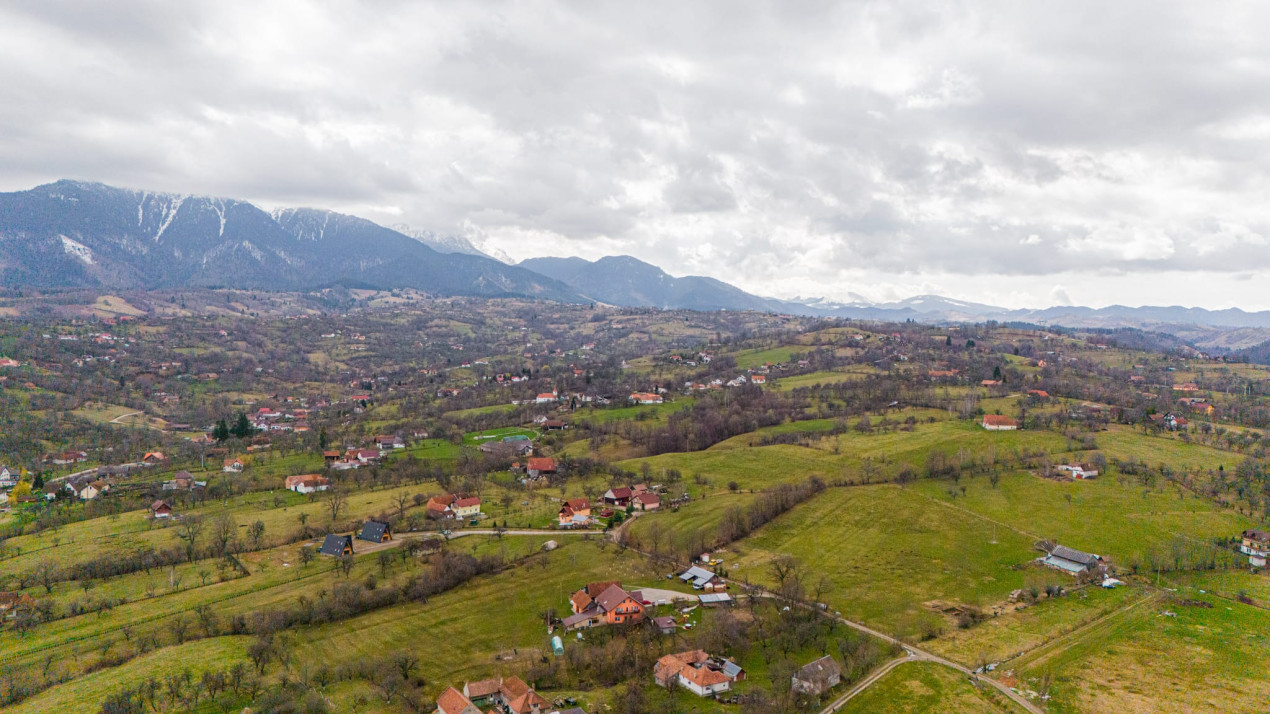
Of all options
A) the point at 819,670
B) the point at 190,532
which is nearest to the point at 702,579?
the point at 819,670

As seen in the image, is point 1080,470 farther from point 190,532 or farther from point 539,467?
point 190,532

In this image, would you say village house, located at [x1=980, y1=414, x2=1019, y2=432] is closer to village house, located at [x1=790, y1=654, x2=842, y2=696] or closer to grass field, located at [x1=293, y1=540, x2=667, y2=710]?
grass field, located at [x1=293, y1=540, x2=667, y2=710]

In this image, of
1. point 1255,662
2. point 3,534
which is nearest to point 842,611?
point 1255,662

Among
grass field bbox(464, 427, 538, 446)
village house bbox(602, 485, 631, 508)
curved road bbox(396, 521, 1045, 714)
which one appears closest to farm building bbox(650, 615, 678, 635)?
curved road bbox(396, 521, 1045, 714)

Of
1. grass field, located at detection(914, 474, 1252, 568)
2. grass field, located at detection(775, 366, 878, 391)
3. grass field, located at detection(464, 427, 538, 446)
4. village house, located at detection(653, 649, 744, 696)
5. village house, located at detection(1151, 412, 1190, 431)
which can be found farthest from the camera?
grass field, located at detection(775, 366, 878, 391)

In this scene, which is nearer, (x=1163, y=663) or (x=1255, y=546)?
(x=1163, y=663)

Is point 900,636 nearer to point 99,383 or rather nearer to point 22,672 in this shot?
point 22,672
